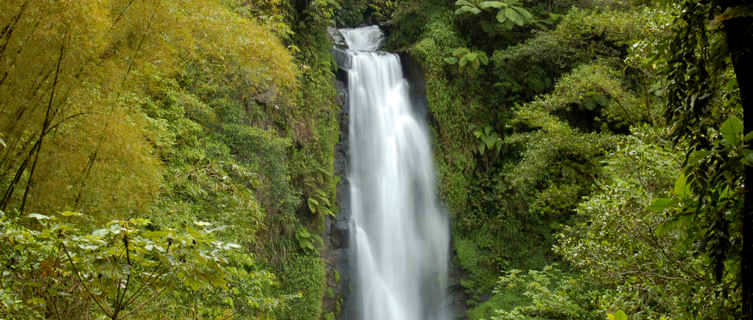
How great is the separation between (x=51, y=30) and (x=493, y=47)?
1400 cm

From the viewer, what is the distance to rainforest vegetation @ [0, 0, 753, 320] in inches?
76.8

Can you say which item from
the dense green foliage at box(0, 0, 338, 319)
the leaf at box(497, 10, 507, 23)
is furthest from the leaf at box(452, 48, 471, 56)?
the dense green foliage at box(0, 0, 338, 319)

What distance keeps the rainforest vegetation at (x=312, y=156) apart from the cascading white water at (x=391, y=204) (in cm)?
71

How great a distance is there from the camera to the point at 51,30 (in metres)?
2.99

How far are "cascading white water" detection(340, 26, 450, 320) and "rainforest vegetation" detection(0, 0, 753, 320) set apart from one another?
707 millimetres

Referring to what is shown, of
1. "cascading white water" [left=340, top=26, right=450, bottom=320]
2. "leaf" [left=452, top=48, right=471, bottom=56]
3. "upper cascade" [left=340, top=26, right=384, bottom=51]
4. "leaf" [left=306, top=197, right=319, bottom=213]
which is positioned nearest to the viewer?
"leaf" [left=306, top=197, right=319, bottom=213]

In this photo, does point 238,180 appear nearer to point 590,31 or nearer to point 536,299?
point 536,299

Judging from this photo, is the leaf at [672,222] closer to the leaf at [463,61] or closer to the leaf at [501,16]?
the leaf at [463,61]

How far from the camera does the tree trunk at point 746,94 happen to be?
1.44m

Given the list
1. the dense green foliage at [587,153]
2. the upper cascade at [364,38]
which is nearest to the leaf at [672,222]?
the dense green foliage at [587,153]

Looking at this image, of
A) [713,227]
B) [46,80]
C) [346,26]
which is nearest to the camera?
[713,227]

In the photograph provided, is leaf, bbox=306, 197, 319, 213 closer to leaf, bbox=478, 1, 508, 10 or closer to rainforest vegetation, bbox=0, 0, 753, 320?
rainforest vegetation, bbox=0, 0, 753, 320

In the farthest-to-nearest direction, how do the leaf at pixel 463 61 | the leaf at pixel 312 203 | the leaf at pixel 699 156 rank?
the leaf at pixel 463 61 → the leaf at pixel 312 203 → the leaf at pixel 699 156

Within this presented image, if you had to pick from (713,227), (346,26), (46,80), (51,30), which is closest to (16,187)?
(46,80)
